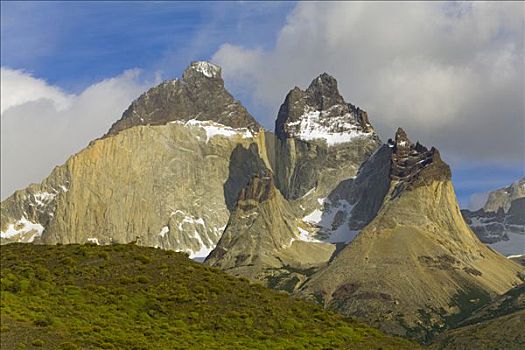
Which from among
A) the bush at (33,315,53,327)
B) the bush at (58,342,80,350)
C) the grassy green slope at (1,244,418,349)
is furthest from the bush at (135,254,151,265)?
the bush at (58,342,80,350)

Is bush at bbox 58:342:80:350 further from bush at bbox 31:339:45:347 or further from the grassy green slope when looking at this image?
bush at bbox 31:339:45:347

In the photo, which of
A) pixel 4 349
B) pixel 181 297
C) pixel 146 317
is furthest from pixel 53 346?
pixel 181 297

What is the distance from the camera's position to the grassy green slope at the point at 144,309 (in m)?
56.8

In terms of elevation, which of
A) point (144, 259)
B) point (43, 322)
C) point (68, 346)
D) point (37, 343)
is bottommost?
point (68, 346)

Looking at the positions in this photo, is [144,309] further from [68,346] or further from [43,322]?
[68,346]

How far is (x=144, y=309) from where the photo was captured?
6525 cm

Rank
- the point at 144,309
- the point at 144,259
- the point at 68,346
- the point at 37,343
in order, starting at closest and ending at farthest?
1. the point at 37,343
2. the point at 68,346
3. the point at 144,309
4. the point at 144,259

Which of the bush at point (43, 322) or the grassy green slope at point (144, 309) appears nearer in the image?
the bush at point (43, 322)

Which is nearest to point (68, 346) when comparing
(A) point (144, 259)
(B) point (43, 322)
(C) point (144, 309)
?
(B) point (43, 322)

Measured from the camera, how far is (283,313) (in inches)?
2756

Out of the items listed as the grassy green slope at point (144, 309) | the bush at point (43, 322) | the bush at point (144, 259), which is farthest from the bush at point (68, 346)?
the bush at point (144, 259)

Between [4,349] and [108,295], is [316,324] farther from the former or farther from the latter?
[4,349]

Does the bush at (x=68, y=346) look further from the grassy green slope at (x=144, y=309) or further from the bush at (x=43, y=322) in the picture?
the bush at (x=43, y=322)

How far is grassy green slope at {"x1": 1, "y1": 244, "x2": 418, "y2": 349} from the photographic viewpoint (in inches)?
2234
